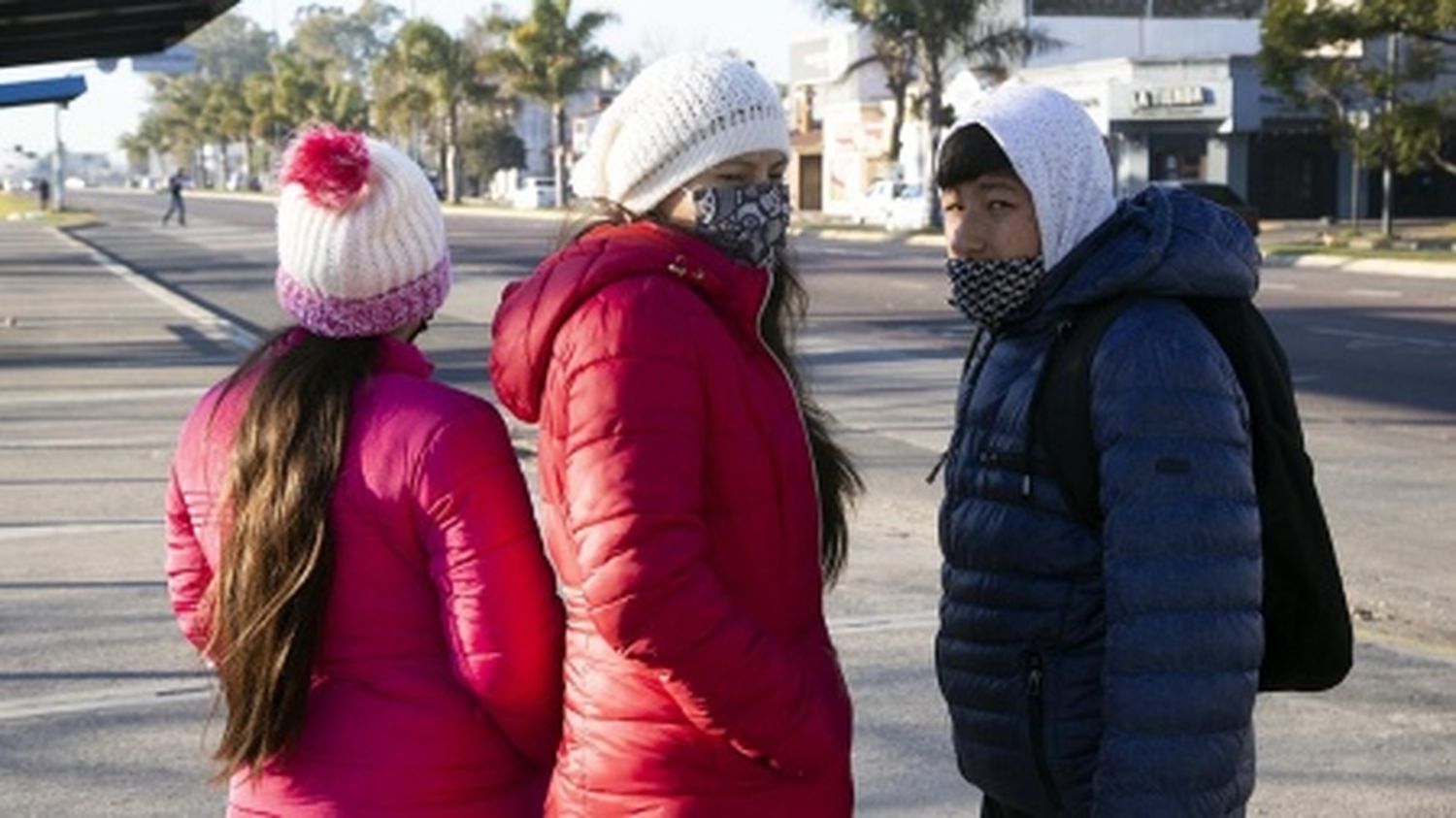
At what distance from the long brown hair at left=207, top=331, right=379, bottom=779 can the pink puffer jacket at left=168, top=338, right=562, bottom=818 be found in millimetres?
29

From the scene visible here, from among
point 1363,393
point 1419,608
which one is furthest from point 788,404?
point 1363,393

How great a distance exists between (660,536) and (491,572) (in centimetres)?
31

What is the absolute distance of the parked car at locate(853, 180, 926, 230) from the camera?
173 feet

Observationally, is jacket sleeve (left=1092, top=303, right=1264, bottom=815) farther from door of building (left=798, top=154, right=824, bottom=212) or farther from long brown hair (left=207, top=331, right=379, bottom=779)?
door of building (left=798, top=154, right=824, bottom=212)

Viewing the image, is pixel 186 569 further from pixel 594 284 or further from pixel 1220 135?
pixel 1220 135

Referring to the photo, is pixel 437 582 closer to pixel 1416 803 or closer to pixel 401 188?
pixel 401 188

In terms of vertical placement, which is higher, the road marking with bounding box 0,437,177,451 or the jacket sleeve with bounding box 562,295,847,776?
the jacket sleeve with bounding box 562,295,847,776

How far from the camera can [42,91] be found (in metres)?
21.4

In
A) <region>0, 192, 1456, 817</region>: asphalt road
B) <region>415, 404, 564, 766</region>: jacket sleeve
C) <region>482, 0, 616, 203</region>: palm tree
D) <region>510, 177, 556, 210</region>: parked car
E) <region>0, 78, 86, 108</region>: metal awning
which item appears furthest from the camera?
<region>510, 177, 556, 210</region>: parked car

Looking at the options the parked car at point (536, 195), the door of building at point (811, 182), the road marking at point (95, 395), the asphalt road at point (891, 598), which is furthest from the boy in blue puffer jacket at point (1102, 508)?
the parked car at point (536, 195)

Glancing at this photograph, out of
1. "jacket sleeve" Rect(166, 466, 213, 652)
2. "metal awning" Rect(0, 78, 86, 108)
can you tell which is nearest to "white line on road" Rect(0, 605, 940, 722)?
"jacket sleeve" Rect(166, 466, 213, 652)

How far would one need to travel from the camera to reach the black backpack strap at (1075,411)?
8.72 feet

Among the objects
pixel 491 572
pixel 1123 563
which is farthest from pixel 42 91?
pixel 1123 563

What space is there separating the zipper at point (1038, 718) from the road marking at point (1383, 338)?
54.8 feet
